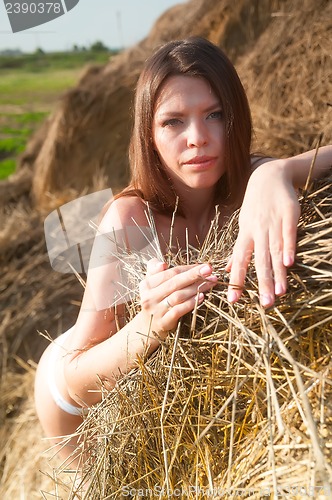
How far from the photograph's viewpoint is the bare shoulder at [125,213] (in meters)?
1.83

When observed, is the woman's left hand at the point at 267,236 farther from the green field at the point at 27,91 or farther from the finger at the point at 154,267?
the green field at the point at 27,91

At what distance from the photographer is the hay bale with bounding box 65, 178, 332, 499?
105 cm

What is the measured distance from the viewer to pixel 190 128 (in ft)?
5.70

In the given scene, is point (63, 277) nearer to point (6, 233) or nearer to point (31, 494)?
point (6, 233)

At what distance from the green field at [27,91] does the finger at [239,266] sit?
860 centimetres

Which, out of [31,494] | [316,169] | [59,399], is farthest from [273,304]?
[31,494]

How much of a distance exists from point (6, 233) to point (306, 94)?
2.42 meters

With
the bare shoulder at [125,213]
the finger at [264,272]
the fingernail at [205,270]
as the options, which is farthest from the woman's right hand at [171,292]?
the bare shoulder at [125,213]

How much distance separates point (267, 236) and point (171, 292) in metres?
0.24

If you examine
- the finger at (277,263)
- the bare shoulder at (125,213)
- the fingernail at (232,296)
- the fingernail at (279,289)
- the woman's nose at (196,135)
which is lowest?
the bare shoulder at (125,213)

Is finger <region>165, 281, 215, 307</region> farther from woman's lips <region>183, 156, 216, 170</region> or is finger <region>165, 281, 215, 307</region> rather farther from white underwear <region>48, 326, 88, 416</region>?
white underwear <region>48, 326, 88, 416</region>

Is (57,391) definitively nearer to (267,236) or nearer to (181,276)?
(181,276)

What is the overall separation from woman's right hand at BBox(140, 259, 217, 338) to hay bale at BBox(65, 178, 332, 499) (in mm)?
28

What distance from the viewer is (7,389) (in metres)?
3.25
